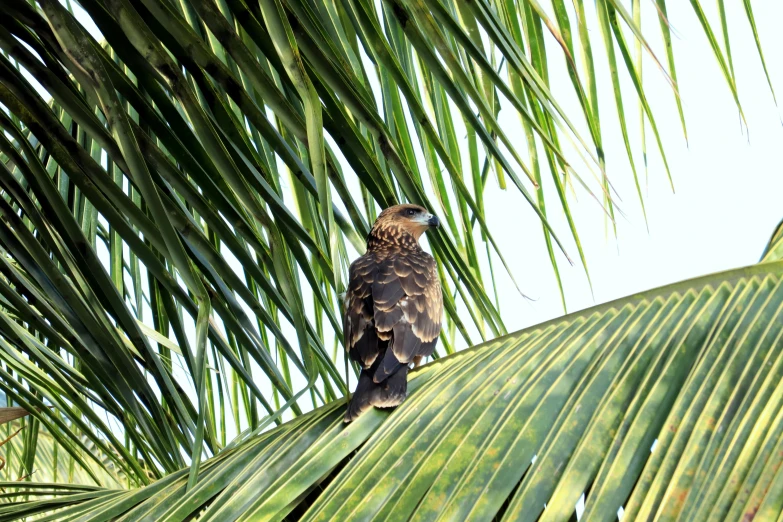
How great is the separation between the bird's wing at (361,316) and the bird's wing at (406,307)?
1.9 inches

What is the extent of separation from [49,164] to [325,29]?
181 centimetres

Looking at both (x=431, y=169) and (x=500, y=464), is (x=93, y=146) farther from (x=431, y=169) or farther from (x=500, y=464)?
(x=500, y=464)

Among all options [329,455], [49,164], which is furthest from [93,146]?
[329,455]

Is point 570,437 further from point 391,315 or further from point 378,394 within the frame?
point 391,315

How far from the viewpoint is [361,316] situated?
12.9 ft

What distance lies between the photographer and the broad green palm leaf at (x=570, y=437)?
175 cm

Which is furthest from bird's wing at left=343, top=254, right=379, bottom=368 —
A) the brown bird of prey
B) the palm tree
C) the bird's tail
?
the palm tree

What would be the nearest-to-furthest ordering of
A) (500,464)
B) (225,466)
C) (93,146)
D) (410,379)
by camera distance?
(500,464) < (225,466) < (410,379) < (93,146)

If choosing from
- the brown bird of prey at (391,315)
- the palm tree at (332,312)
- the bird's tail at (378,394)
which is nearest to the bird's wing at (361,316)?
the brown bird of prey at (391,315)

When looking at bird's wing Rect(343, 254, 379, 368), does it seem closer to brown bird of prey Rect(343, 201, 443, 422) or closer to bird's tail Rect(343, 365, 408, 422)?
brown bird of prey Rect(343, 201, 443, 422)

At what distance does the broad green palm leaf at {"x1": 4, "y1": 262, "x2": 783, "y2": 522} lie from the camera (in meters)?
1.75

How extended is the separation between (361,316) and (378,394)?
1171 millimetres

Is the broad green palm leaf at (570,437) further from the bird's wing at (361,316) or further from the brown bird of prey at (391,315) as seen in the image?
the bird's wing at (361,316)

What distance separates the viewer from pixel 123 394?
245 cm
